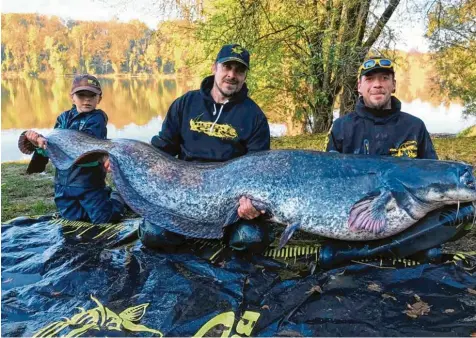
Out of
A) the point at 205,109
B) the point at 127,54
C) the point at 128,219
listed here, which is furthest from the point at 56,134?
the point at 127,54

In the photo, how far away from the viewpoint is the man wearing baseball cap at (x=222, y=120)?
3.88 m

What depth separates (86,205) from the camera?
4.41 m

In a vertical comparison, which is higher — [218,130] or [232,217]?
[218,130]

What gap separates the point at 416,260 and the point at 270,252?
3.81ft

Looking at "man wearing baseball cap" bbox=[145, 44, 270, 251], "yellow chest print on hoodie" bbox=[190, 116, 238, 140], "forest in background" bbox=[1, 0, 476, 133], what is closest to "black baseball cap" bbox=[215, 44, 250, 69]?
"man wearing baseball cap" bbox=[145, 44, 270, 251]

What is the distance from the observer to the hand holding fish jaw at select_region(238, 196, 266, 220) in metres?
3.28

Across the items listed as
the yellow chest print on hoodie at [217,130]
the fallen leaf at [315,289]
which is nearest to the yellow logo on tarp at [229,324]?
the fallen leaf at [315,289]

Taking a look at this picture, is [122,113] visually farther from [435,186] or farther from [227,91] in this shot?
[435,186]

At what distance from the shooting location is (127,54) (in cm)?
4728

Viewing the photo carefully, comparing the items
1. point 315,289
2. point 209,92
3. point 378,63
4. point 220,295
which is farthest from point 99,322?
point 378,63

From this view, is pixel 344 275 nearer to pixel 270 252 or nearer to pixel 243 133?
pixel 270 252

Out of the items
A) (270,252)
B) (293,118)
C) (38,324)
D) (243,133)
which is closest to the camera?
(38,324)

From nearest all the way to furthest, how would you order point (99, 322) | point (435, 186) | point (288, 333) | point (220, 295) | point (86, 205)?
point (288, 333) → point (99, 322) → point (220, 295) → point (435, 186) → point (86, 205)

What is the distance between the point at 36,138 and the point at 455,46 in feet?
37.1
